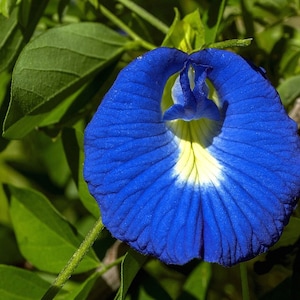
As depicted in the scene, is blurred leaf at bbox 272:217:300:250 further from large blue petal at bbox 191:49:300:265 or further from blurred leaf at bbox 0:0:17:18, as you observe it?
blurred leaf at bbox 0:0:17:18

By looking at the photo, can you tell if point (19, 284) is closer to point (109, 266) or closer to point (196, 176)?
point (109, 266)

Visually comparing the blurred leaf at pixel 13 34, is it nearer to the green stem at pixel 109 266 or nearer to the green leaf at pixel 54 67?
the green leaf at pixel 54 67

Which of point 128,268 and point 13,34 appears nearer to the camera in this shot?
point 128,268

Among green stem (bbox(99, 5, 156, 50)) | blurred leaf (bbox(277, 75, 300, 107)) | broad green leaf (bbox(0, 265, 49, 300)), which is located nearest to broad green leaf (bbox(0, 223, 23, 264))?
broad green leaf (bbox(0, 265, 49, 300))

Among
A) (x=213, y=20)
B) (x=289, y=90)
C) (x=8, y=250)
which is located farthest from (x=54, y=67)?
(x=8, y=250)

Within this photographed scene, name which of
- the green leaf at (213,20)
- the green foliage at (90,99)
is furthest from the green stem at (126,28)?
the green leaf at (213,20)

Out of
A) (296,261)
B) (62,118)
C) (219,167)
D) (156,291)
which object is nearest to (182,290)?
(156,291)

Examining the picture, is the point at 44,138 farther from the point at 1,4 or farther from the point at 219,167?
the point at 219,167
